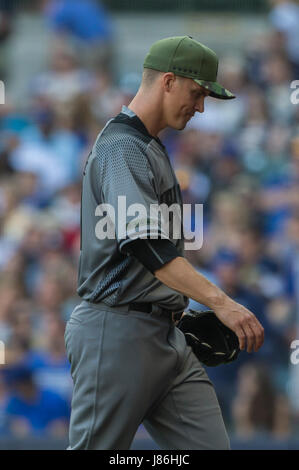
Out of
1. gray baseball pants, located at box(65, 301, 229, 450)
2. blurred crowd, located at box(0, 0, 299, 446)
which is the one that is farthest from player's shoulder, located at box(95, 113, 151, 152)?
blurred crowd, located at box(0, 0, 299, 446)

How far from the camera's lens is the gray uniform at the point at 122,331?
3.09 metres

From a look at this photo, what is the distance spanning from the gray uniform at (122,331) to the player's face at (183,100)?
0.11 meters

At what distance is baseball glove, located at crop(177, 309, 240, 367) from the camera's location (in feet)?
11.2

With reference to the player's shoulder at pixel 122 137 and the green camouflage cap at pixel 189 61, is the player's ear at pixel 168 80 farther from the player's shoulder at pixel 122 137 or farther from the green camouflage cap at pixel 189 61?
the player's shoulder at pixel 122 137

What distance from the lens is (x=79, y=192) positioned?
6938 mm

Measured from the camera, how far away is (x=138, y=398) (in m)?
3.10

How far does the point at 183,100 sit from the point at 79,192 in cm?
377

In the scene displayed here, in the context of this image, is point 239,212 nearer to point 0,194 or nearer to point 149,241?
point 0,194

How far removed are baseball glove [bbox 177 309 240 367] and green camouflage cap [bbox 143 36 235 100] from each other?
0.86 m

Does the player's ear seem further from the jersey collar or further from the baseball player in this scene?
the jersey collar

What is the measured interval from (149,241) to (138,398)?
56 cm

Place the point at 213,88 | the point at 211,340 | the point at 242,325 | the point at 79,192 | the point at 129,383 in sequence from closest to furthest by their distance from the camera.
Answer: the point at 242,325, the point at 129,383, the point at 213,88, the point at 211,340, the point at 79,192

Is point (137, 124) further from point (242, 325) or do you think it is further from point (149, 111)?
point (242, 325)

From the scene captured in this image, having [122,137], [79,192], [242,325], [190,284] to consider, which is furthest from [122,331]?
[79,192]
